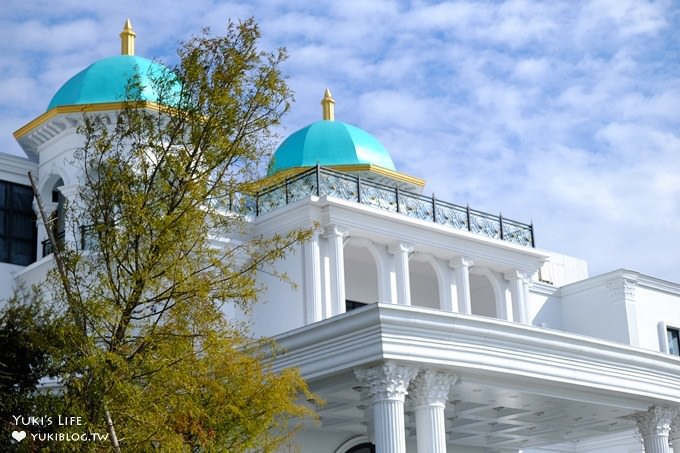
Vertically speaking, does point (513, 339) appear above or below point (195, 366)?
above

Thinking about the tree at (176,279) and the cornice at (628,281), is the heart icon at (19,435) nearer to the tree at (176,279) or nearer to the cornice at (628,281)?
the tree at (176,279)

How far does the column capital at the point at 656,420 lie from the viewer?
1853 centimetres

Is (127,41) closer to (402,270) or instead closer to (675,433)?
(402,270)

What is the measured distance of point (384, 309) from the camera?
47.7 ft

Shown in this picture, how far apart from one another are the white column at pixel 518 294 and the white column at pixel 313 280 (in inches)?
209

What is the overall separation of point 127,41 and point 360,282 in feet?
23.3

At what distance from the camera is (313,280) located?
19719mm

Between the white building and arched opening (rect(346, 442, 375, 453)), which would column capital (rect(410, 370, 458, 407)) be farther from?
arched opening (rect(346, 442, 375, 453))

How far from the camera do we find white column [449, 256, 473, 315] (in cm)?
2202

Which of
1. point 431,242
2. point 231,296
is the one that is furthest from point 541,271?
point 231,296

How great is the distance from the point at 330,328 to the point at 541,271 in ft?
46.0

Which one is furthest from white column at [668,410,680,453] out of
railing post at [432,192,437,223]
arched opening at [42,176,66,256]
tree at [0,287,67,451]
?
arched opening at [42,176,66,256]

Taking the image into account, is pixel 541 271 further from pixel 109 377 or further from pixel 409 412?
pixel 109 377

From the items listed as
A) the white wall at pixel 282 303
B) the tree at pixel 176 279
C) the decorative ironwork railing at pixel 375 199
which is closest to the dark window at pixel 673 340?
the decorative ironwork railing at pixel 375 199
